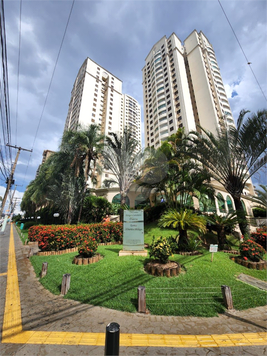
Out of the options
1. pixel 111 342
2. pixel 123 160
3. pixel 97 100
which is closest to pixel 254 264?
pixel 111 342

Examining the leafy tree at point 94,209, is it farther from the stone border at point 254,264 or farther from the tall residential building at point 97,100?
the tall residential building at point 97,100

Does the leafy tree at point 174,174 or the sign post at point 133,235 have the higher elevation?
the leafy tree at point 174,174

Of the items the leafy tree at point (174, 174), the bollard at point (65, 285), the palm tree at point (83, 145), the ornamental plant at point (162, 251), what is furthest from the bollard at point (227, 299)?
the palm tree at point (83, 145)

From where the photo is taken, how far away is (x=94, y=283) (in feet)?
15.8

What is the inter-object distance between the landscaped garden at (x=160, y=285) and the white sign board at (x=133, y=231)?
103cm

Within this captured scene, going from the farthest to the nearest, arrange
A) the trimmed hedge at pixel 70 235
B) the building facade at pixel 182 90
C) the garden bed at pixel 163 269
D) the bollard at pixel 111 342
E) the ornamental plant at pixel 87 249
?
the building facade at pixel 182 90
the trimmed hedge at pixel 70 235
the ornamental plant at pixel 87 249
the garden bed at pixel 163 269
the bollard at pixel 111 342

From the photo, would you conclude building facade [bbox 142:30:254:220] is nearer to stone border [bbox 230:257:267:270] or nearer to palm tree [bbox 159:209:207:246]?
palm tree [bbox 159:209:207:246]

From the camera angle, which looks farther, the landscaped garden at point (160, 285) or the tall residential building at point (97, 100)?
the tall residential building at point (97, 100)

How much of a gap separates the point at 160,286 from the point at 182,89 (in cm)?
4821

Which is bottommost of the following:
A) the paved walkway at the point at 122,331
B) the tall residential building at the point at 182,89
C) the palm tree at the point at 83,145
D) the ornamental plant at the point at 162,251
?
the paved walkway at the point at 122,331

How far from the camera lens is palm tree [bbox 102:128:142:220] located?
14.3 meters

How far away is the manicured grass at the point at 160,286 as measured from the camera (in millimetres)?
3822

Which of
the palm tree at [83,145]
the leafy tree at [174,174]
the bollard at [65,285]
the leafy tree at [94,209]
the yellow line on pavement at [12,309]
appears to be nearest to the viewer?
the yellow line on pavement at [12,309]

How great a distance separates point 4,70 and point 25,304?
7133mm
